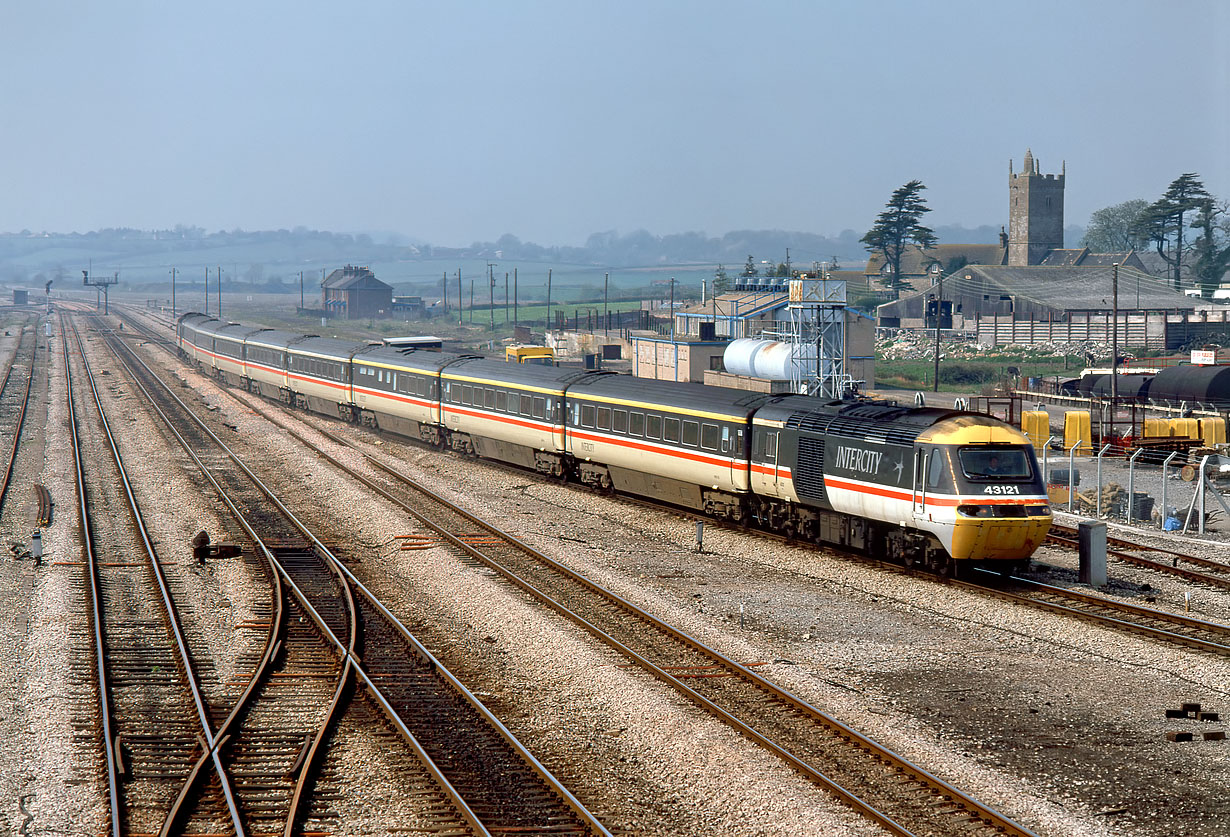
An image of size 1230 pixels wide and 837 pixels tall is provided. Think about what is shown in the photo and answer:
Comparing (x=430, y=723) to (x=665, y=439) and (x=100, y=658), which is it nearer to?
(x=100, y=658)

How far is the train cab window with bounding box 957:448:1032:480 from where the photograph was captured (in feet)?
71.0

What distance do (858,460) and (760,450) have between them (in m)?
3.63

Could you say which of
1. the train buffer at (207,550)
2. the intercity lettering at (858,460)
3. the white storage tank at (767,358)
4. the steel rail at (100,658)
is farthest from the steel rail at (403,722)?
the white storage tank at (767,358)

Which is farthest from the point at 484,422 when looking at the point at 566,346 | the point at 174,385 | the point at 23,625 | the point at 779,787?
the point at 566,346

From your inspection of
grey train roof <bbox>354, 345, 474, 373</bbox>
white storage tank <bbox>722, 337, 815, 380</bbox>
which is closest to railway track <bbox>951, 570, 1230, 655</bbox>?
grey train roof <bbox>354, 345, 474, 373</bbox>

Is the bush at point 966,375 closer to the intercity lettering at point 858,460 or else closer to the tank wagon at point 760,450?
the tank wagon at point 760,450

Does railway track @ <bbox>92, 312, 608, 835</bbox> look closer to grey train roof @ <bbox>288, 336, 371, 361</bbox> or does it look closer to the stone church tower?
grey train roof @ <bbox>288, 336, 371, 361</bbox>

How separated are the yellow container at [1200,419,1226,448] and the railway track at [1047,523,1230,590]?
16956 millimetres

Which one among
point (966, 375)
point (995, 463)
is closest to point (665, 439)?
point (995, 463)

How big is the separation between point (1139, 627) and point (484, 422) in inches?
1000

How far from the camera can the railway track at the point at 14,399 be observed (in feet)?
133

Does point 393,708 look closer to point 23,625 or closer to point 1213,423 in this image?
point 23,625

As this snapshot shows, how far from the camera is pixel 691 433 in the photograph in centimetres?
2953

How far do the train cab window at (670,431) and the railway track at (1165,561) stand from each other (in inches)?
369
